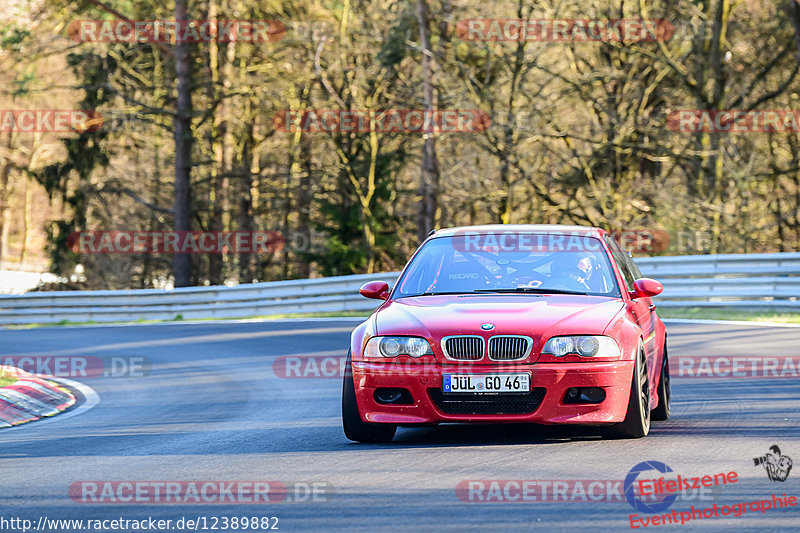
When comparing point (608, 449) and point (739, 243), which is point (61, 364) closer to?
point (608, 449)

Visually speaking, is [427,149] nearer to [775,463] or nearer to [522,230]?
[522,230]

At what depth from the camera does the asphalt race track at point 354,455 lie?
5.61 m

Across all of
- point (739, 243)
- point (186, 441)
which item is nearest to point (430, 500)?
point (186, 441)

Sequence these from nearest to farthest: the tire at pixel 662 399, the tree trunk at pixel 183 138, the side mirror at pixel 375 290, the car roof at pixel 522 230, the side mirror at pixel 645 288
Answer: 1. the side mirror at pixel 645 288
2. the side mirror at pixel 375 290
3. the tire at pixel 662 399
4. the car roof at pixel 522 230
5. the tree trunk at pixel 183 138

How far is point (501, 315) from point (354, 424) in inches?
48.6

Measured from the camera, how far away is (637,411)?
7625 millimetres

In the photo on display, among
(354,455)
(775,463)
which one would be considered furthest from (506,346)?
(775,463)

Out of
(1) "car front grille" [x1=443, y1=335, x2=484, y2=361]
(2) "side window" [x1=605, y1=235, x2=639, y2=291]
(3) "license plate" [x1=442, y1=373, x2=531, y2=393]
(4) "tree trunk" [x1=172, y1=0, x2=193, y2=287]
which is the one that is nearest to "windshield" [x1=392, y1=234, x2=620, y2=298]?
(2) "side window" [x1=605, y1=235, x2=639, y2=291]

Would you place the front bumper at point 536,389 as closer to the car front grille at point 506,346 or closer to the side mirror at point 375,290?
the car front grille at point 506,346

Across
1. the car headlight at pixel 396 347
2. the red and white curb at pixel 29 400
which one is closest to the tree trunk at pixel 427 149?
the red and white curb at pixel 29 400

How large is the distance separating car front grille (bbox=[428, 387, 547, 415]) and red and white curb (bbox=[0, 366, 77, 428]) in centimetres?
437

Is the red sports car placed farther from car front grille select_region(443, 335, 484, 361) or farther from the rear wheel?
the rear wheel

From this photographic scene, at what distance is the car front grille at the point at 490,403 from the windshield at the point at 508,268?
3.78 ft

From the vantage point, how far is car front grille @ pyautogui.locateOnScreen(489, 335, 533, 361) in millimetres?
7398
